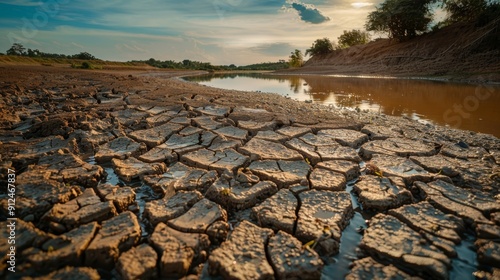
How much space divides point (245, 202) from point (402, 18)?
82.4 feet

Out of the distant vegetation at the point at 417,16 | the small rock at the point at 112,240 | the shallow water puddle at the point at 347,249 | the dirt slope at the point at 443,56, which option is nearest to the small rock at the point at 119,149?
the small rock at the point at 112,240

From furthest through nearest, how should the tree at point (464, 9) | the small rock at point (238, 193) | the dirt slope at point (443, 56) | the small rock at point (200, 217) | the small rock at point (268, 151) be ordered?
the tree at point (464, 9) < the dirt slope at point (443, 56) < the small rock at point (268, 151) < the small rock at point (238, 193) < the small rock at point (200, 217)

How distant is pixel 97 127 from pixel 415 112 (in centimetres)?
602

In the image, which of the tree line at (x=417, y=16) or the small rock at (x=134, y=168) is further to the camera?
the tree line at (x=417, y=16)

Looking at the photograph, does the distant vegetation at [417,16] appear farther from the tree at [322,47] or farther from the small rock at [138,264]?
the small rock at [138,264]

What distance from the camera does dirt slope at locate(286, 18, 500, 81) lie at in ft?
44.4

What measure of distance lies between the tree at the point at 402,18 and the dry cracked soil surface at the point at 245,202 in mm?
21952

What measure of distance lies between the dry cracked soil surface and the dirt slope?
42.4 ft

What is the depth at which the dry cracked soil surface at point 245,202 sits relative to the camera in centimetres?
143

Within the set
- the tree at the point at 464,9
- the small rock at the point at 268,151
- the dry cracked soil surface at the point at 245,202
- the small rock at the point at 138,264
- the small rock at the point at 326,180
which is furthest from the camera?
the tree at the point at 464,9

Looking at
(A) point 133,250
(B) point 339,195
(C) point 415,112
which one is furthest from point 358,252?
(C) point 415,112

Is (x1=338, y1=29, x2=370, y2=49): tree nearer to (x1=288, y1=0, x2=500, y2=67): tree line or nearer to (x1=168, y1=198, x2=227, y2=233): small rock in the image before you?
(x1=288, y1=0, x2=500, y2=67): tree line

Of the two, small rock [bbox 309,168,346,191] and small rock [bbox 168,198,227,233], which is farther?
small rock [bbox 309,168,346,191]

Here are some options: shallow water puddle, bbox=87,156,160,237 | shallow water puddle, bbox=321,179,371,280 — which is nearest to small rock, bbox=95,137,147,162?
shallow water puddle, bbox=87,156,160,237
